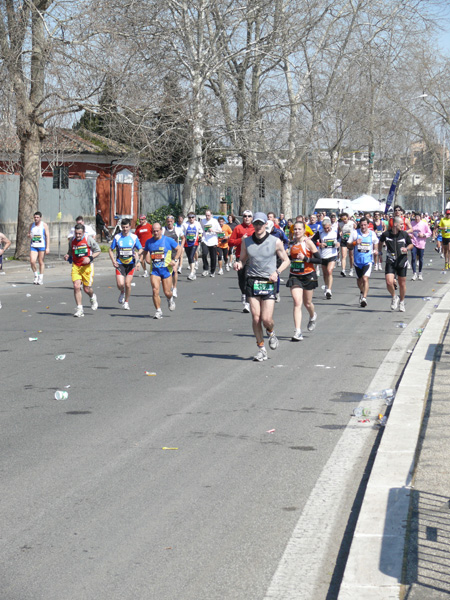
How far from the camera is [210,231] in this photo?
85.8 feet

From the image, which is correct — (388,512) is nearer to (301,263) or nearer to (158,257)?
(301,263)

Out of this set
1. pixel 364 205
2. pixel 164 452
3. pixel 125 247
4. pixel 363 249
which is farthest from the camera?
pixel 364 205

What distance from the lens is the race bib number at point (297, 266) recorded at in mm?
13602

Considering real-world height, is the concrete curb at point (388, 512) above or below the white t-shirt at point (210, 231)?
below

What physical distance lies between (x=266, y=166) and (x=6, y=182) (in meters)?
18.7

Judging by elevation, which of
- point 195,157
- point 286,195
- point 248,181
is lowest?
point 286,195

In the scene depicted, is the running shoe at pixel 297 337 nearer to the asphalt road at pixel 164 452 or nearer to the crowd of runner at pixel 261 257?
the crowd of runner at pixel 261 257

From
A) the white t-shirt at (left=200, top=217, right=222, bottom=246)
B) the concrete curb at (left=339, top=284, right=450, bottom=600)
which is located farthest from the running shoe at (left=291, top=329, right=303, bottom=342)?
the white t-shirt at (left=200, top=217, right=222, bottom=246)

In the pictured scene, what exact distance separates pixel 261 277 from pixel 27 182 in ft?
63.0

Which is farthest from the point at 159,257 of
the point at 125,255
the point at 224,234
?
the point at 224,234

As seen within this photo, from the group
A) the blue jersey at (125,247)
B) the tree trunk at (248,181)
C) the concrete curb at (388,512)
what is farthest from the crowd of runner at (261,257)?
the tree trunk at (248,181)

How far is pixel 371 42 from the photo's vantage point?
148 ft

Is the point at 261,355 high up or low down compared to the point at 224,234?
down

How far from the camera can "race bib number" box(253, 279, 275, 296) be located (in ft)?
36.8
